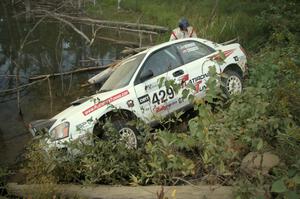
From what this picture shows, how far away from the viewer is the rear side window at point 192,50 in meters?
9.33

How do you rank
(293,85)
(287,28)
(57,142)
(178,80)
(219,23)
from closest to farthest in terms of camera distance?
(293,85), (57,142), (178,80), (287,28), (219,23)

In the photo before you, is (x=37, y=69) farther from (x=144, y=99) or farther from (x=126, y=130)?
(x=126, y=130)

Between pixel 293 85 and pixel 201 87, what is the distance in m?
2.74

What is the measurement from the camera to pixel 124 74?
9.08 meters

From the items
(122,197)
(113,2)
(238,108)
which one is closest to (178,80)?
(238,108)

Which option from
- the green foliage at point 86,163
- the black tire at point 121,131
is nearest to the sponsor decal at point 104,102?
the black tire at point 121,131

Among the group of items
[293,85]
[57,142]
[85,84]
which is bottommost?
[85,84]

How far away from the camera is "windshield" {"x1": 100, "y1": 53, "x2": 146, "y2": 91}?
8789 mm

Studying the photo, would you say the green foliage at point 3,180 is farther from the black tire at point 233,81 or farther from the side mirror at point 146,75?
the black tire at point 233,81

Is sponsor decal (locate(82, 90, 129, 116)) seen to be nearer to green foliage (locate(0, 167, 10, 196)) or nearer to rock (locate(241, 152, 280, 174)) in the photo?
green foliage (locate(0, 167, 10, 196))

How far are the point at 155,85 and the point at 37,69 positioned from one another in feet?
34.9

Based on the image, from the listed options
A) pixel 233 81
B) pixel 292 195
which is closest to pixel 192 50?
pixel 233 81

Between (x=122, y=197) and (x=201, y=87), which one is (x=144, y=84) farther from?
(x=122, y=197)

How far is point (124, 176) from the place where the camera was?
6832 millimetres
